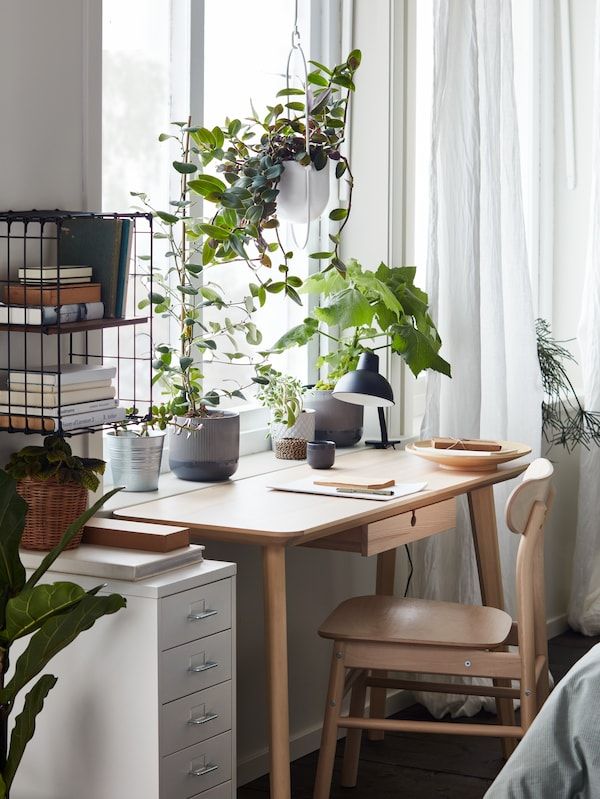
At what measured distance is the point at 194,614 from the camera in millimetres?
2223

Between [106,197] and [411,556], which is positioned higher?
[106,197]

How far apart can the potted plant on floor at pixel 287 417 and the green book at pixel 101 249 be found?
846 mm

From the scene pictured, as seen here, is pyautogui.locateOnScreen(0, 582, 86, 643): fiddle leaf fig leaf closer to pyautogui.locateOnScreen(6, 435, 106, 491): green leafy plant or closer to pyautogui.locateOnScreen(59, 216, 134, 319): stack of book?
pyautogui.locateOnScreen(6, 435, 106, 491): green leafy plant

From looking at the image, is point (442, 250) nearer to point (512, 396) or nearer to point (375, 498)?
point (512, 396)

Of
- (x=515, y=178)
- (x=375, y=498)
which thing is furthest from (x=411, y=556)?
(x=515, y=178)

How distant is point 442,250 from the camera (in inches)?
136

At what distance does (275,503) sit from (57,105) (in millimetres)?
922

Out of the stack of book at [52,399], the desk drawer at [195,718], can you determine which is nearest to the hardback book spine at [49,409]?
the stack of book at [52,399]

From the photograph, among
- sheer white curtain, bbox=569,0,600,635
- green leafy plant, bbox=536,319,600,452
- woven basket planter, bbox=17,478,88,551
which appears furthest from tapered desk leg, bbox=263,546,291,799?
sheer white curtain, bbox=569,0,600,635

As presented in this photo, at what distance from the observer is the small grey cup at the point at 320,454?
312cm

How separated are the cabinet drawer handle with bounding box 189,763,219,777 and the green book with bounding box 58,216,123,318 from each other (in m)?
0.85

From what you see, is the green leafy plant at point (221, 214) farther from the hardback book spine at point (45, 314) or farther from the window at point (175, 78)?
the hardback book spine at point (45, 314)

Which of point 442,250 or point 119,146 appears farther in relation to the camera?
point 442,250

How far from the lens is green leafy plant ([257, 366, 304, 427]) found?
322 centimetres
